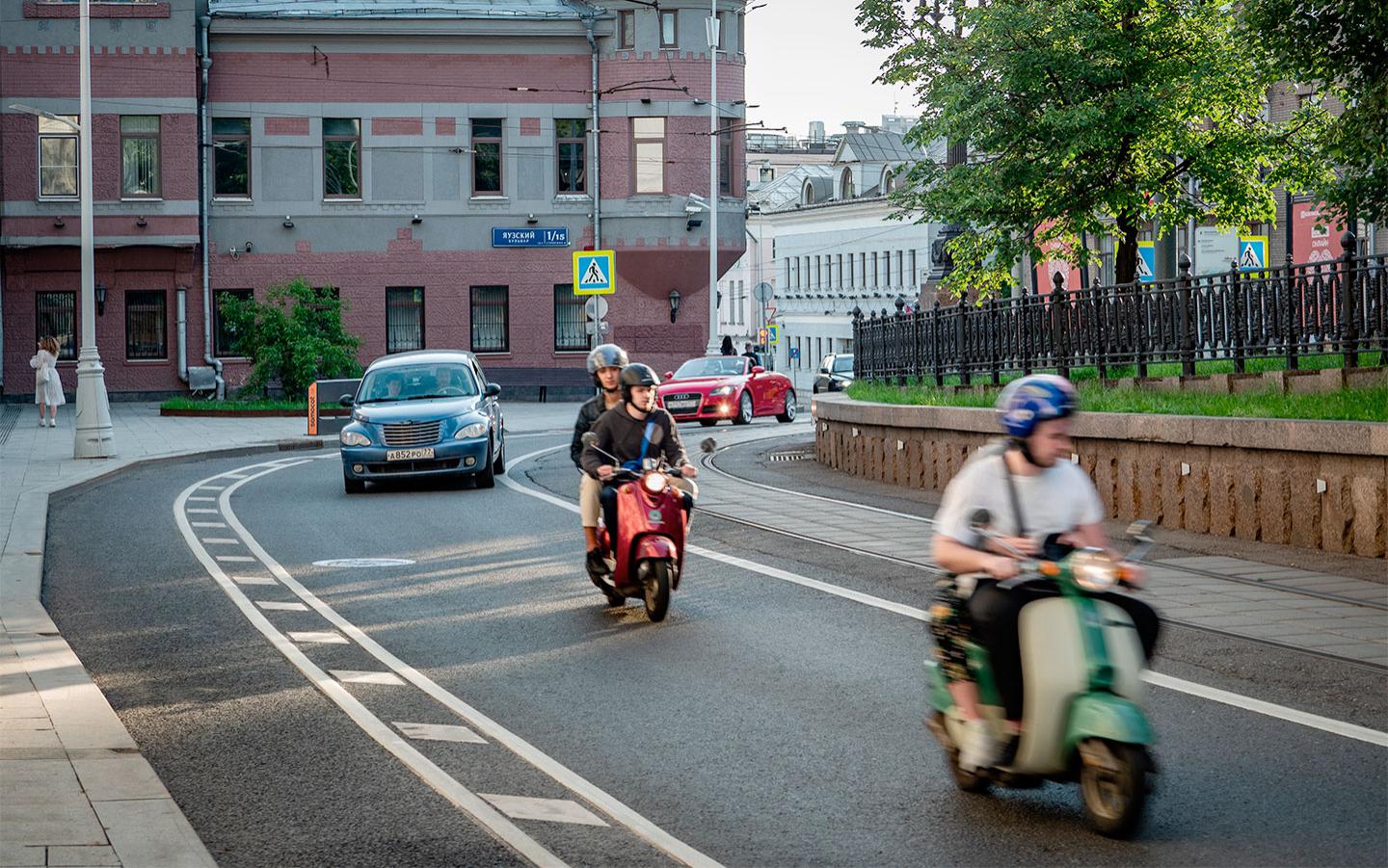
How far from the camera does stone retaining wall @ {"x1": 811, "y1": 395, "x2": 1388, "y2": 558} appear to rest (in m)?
13.6

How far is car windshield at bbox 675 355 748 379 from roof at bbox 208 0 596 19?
16.4 meters

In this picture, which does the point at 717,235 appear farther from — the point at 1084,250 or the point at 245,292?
the point at 1084,250

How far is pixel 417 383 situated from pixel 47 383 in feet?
56.0

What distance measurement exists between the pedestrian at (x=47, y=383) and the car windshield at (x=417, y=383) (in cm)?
1614

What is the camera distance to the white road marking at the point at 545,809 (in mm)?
6562

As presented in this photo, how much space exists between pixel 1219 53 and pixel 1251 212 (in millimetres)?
2570

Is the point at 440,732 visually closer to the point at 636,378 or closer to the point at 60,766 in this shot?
the point at 60,766

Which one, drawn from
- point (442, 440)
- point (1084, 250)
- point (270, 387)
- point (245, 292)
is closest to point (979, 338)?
point (1084, 250)

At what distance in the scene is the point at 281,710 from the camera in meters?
8.72

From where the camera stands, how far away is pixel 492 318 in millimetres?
51906

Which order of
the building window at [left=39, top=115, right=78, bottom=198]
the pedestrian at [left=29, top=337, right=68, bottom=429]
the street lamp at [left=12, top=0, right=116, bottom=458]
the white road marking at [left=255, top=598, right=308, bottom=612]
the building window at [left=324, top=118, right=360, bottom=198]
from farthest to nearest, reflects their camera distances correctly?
the building window at [left=324, top=118, right=360, bottom=198]
the building window at [left=39, top=115, right=78, bottom=198]
the pedestrian at [left=29, top=337, right=68, bottom=429]
the street lamp at [left=12, top=0, right=116, bottom=458]
the white road marking at [left=255, top=598, right=308, bottom=612]

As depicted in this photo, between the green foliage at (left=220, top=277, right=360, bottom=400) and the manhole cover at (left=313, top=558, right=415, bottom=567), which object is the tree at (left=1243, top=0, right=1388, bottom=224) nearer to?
the manhole cover at (left=313, top=558, right=415, bottom=567)

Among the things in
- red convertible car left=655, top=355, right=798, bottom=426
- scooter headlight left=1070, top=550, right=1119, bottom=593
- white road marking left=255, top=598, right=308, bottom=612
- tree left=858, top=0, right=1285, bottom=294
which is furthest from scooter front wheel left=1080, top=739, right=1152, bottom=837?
red convertible car left=655, top=355, right=798, bottom=426

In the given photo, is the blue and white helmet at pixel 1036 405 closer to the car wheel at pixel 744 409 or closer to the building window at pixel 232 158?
the car wheel at pixel 744 409
